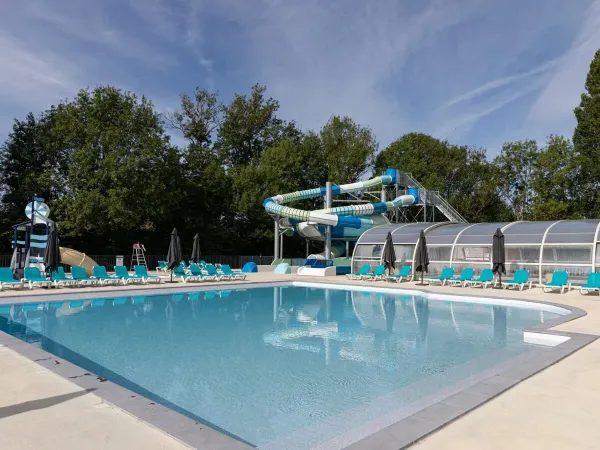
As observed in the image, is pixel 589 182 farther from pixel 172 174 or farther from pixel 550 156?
Answer: pixel 172 174

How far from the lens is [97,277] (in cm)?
1667

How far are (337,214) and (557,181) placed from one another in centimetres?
1970

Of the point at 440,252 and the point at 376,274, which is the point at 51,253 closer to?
the point at 376,274

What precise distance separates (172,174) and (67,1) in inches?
613

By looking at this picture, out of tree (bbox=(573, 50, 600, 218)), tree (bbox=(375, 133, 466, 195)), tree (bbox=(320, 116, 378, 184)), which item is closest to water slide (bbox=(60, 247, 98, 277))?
tree (bbox=(320, 116, 378, 184))

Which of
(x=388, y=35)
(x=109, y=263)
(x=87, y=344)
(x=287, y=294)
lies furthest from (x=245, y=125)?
(x=87, y=344)

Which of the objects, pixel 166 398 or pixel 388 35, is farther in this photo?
pixel 388 35

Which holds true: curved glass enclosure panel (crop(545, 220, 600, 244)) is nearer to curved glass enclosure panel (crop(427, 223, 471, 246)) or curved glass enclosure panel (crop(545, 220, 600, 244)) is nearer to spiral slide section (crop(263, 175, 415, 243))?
curved glass enclosure panel (crop(427, 223, 471, 246))

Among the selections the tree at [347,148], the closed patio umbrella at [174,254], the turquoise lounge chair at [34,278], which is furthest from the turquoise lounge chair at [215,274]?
the tree at [347,148]

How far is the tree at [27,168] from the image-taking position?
2725 cm

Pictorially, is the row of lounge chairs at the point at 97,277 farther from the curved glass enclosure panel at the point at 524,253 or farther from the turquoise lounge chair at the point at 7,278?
the curved glass enclosure panel at the point at 524,253

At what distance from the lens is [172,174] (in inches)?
1164

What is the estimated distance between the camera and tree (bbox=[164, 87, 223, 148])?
39.6 meters

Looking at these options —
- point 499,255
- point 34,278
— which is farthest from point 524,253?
point 34,278
